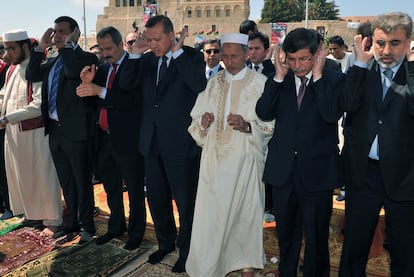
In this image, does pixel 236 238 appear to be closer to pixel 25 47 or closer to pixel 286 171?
pixel 286 171

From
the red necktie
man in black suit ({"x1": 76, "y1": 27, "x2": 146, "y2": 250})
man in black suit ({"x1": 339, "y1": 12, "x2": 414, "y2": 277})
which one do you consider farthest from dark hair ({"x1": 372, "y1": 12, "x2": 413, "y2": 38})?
the red necktie

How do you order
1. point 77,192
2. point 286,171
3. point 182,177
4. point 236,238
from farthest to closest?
point 77,192 < point 182,177 < point 236,238 < point 286,171

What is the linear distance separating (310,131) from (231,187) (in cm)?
81

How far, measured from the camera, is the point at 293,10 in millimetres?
60531

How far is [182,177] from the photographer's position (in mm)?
3574

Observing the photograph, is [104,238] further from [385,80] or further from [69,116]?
[385,80]

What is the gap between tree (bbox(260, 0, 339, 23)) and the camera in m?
60.1

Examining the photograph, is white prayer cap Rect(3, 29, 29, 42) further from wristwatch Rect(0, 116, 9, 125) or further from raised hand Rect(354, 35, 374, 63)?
raised hand Rect(354, 35, 374, 63)

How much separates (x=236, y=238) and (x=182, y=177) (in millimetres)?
770

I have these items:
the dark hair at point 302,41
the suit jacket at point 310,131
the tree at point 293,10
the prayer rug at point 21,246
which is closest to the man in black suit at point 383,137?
the suit jacket at point 310,131

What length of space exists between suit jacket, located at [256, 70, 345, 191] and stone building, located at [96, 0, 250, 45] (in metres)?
57.1

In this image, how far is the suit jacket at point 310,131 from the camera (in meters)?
2.75

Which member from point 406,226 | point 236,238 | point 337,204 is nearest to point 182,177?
point 236,238

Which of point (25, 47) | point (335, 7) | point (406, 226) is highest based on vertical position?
point (335, 7)
